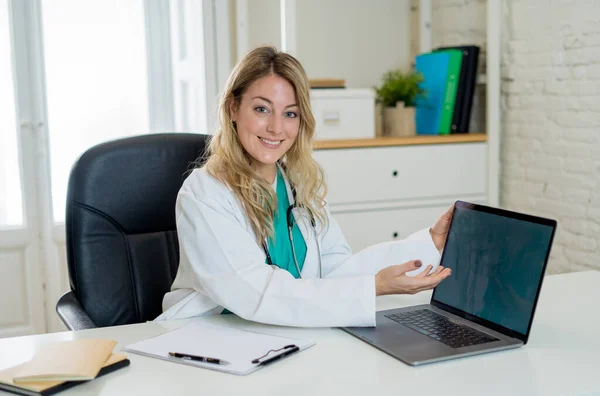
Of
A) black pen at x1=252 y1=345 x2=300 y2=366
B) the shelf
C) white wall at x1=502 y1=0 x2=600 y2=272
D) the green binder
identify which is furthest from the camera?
the green binder

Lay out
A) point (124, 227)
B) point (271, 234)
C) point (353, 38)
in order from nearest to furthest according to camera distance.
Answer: point (271, 234) < point (124, 227) < point (353, 38)

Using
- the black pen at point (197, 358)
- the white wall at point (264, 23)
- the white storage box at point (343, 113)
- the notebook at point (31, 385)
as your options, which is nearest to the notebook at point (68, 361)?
the notebook at point (31, 385)

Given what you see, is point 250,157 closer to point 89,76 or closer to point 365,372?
point 365,372

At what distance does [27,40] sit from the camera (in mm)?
3172

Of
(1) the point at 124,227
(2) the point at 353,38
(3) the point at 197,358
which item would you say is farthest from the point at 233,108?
(2) the point at 353,38

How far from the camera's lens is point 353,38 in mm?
3615

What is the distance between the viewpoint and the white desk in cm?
A: 116

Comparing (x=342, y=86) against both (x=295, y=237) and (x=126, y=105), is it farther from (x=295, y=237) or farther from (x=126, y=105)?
(x=295, y=237)

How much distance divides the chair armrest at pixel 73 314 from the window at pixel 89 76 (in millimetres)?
1512

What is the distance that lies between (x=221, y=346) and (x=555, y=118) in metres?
2.08

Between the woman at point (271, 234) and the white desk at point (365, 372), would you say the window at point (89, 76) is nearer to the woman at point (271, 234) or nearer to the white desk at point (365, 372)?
the woman at point (271, 234)

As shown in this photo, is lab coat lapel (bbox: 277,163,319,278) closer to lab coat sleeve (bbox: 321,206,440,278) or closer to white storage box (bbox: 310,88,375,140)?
lab coat sleeve (bbox: 321,206,440,278)

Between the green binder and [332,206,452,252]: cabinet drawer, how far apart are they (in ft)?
1.18

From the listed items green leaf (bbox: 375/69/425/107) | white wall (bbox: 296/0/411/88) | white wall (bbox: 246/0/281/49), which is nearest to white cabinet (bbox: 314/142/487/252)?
green leaf (bbox: 375/69/425/107)
